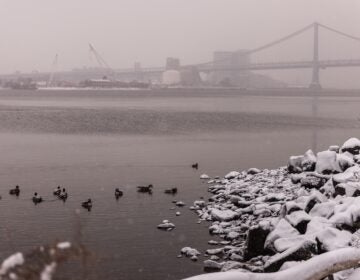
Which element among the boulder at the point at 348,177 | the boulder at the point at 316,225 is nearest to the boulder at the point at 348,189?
the boulder at the point at 348,177

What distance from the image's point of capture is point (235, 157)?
29141 mm

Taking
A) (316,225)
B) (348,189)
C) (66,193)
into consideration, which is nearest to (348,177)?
(348,189)

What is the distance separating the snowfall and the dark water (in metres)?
0.78

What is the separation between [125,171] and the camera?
24.0 metres

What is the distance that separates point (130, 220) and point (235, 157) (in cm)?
1526

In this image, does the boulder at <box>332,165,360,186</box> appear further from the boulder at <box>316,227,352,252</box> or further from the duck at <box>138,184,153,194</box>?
the duck at <box>138,184,153,194</box>

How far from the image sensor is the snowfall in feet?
21.1

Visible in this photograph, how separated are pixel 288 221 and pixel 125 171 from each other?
1319 centimetres

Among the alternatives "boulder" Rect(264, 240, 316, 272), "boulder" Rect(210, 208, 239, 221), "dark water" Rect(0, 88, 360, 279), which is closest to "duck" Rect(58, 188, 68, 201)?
"dark water" Rect(0, 88, 360, 279)

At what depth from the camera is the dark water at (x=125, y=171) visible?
11.9 meters

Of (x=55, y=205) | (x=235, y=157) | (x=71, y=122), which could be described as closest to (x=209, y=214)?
(x=55, y=205)

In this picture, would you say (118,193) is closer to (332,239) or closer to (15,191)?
(15,191)

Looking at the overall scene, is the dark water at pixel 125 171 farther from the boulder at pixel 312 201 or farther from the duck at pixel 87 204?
the boulder at pixel 312 201

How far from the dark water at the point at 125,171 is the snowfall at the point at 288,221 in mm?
784
